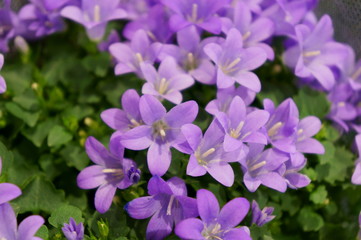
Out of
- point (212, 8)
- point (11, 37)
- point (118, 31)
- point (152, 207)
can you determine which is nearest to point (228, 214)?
point (152, 207)

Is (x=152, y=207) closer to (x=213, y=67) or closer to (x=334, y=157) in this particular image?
(x=213, y=67)

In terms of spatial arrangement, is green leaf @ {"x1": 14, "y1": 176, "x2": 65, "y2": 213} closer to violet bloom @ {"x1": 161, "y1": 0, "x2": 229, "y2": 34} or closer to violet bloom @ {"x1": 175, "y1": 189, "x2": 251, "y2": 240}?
violet bloom @ {"x1": 175, "y1": 189, "x2": 251, "y2": 240}

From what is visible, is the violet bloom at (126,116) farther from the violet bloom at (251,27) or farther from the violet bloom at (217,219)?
the violet bloom at (251,27)

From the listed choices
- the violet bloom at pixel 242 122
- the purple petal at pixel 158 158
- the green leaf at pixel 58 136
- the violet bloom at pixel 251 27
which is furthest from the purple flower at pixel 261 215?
the green leaf at pixel 58 136

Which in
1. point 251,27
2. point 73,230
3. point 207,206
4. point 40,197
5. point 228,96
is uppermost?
point 251,27

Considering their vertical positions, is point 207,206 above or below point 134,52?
below

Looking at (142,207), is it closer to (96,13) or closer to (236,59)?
(236,59)

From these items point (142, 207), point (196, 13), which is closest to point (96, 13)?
point (196, 13)
